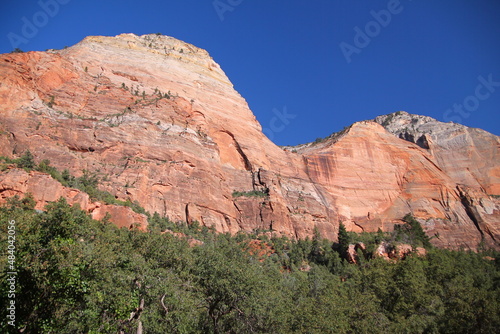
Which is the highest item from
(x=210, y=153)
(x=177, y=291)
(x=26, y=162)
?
(x=210, y=153)

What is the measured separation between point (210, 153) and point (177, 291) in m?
41.1

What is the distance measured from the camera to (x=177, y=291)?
2119 cm

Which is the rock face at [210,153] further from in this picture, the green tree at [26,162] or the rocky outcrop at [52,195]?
the green tree at [26,162]

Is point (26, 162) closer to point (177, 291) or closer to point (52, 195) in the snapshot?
point (52, 195)

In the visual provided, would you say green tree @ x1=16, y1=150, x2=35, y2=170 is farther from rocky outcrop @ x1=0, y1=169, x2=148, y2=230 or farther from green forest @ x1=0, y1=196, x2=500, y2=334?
green forest @ x1=0, y1=196, x2=500, y2=334

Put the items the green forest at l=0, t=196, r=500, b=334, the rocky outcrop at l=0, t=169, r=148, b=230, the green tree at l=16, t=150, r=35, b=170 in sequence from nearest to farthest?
the green forest at l=0, t=196, r=500, b=334
the rocky outcrop at l=0, t=169, r=148, b=230
the green tree at l=16, t=150, r=35, b=170

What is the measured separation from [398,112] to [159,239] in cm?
12195

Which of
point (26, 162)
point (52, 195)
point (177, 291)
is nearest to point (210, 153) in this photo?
point (26, 162)

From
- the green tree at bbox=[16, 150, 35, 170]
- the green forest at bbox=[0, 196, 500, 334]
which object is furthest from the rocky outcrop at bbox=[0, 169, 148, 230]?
the green tree at bbox=[16, 150, 35, 170]

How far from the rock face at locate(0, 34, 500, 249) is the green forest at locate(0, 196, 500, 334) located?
428 inches

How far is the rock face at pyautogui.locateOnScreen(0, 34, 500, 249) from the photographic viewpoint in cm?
4800

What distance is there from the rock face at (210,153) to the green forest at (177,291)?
1087cm

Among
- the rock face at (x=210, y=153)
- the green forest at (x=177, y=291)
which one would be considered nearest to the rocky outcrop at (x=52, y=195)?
the rock face at (x=210, y=153)

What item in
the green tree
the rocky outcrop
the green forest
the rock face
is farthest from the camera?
the rock face
